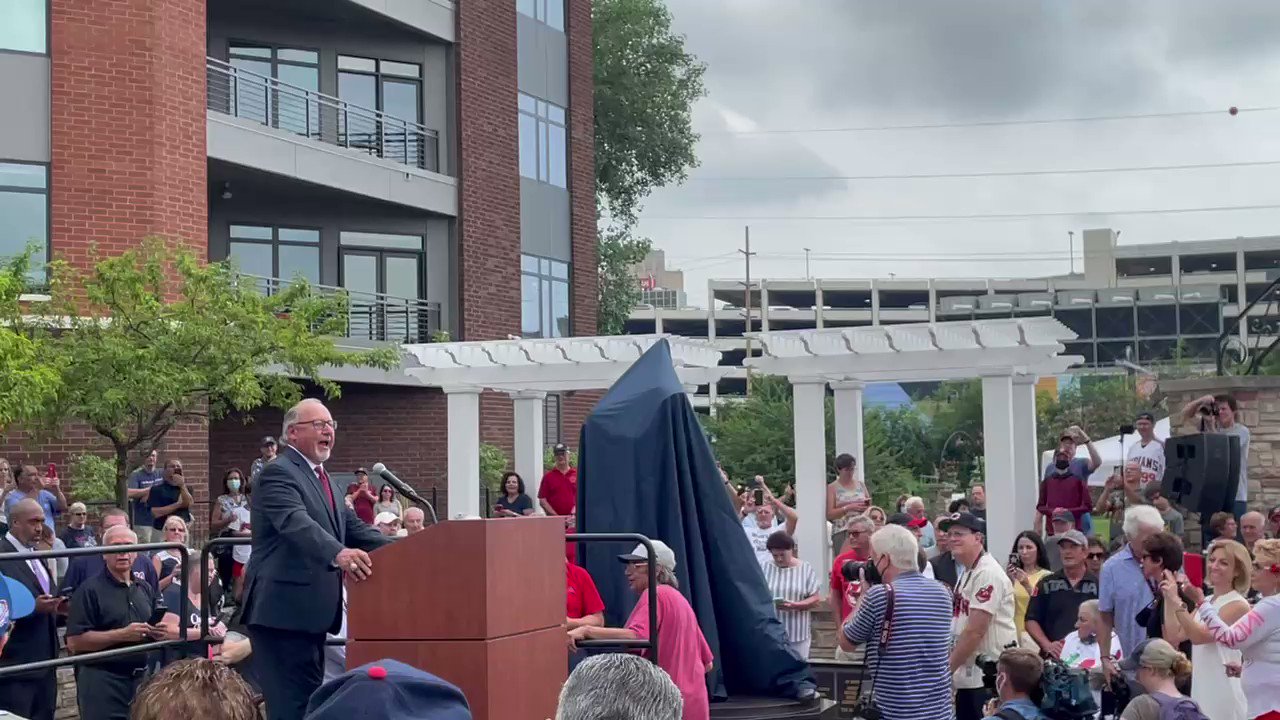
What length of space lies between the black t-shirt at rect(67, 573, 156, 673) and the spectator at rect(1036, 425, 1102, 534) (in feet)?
34.0

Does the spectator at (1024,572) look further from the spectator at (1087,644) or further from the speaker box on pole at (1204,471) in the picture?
the speaker box on pole at (1204,471)

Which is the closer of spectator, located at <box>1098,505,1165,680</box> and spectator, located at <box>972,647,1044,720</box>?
spectator, located at <box>972,647,1044,720</box>

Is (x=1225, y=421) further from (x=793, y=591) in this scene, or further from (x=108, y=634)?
(x=108, y=634)

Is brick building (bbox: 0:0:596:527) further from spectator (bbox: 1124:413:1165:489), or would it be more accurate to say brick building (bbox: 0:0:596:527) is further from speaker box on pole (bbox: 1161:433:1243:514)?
speaker box on pole (bbox: 1161:433:1243:514)

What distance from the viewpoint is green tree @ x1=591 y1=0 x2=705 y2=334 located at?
41906 millimetres

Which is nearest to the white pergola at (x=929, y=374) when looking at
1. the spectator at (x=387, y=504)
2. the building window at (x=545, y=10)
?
the spectator at (x=387, y=504)

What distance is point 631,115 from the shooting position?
4200 centimetres

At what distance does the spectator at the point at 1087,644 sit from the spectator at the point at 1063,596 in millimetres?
359

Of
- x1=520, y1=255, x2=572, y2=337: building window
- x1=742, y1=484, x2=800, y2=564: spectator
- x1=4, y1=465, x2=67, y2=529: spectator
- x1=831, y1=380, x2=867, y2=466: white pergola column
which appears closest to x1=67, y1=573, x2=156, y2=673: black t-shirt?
x1=4, y1=465, x2=67, y2=529: spectator

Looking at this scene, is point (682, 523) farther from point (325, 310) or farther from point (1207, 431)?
point (325, 310)

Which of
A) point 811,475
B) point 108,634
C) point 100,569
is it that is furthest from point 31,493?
point 811,475

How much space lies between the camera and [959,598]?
1034 centimetres

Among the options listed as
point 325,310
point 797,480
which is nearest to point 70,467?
point 325,310

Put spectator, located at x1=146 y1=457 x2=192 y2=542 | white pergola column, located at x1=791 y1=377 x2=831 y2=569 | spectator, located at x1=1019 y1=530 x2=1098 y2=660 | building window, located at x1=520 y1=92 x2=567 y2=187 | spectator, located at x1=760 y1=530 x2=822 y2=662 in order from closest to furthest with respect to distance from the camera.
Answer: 1. spectator, located at x1=1019 y1=530 x2=1098 y2=660
2. spectator, located at x1=760 y1=530 x2=822 y2=662
3. spectator, located at x1=146 y1=457 x2=192 y2=542
4. white pergola column, located at x1=791 y1=377 x2=831 y2=569
5. building window, located at x1=520 y1=92 x2=567 y2=187
